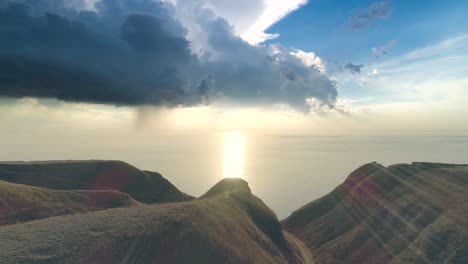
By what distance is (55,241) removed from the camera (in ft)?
146

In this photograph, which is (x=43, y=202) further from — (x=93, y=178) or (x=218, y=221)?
(x=93, y=178)

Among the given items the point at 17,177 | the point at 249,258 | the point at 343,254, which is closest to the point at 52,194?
the point at 17,177

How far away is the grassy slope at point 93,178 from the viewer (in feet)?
354

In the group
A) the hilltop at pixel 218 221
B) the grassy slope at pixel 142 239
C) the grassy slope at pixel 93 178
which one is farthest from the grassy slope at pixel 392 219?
the grassy slope at pixel 93 178

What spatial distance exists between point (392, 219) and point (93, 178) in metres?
119

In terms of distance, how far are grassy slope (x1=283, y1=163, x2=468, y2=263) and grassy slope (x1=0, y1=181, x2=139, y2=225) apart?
72369mm

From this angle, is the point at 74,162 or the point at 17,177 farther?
the point at 74,162

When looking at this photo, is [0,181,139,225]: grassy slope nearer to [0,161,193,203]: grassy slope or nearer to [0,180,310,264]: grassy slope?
[0,180,310,264]: grassy slope

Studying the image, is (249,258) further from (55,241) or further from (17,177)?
(17,177)

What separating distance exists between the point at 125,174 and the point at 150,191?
15.3 meters

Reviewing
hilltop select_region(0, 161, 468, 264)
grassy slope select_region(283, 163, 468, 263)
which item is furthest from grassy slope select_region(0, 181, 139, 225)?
grassy slope select_region(283, 163, 468, 263)

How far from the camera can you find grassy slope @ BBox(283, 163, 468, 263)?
7300cm

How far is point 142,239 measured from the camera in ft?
157

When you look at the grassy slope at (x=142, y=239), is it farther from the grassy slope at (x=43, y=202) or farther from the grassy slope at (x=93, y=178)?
the grassy slope at (x=93, y=178)
